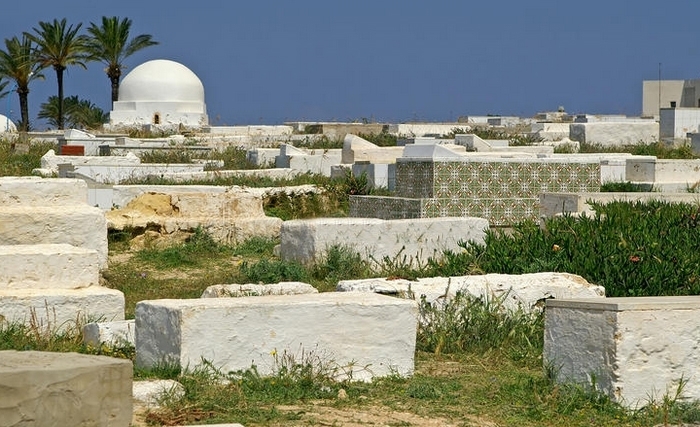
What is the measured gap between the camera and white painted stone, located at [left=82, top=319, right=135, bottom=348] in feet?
22.6

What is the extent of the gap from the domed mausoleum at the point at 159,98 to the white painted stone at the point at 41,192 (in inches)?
1274

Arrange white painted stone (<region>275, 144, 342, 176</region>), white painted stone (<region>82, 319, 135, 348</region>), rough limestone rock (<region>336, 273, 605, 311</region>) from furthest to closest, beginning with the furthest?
white painted stone (<region>275, 144, 342, 176</region>), rough limestone rock (<region>336, 273, 605, 311</region>), white painted stone (<region>82, 319, 135, 348</region>)

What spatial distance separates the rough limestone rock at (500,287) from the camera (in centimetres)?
749

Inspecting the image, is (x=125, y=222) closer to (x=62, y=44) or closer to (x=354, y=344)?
(x=354, y=344)

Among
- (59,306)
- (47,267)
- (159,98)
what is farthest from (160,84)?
(59,306)

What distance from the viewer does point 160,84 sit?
45.1 m

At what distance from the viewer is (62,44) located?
129ft

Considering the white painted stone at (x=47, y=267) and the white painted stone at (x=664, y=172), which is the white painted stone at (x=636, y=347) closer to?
the white painted stone at (x=47, y=267)

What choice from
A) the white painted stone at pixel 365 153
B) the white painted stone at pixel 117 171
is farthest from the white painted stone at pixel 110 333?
the white painted stone at pixel 117 171

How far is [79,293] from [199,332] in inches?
94.1

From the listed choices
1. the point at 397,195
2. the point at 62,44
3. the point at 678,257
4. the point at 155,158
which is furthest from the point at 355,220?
the point at 62,44

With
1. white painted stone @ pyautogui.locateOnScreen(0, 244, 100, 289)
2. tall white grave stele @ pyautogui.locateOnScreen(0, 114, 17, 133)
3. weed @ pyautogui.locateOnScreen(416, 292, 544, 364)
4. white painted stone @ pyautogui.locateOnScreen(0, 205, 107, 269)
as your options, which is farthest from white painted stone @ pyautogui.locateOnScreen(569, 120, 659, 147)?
tall white grave stele @ pyautogui.locateOnScreen(0, 114, 17, 133)

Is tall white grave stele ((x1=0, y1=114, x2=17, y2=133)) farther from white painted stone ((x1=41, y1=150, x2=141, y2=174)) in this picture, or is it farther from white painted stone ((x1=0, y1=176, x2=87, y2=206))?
white painted stone ((x1=0, y1=176, x2=87, y2=206))

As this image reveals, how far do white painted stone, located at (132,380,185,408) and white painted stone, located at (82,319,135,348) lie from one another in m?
1.44
